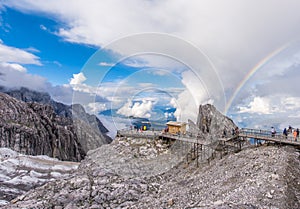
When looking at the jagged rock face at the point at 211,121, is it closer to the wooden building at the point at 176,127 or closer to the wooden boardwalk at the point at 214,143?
the wooden building at the point at 176,127

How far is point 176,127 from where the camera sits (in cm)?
4228

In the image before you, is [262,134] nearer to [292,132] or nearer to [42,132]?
[292,132]

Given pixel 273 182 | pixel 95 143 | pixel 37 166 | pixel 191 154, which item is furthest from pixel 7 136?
pixel 273 182

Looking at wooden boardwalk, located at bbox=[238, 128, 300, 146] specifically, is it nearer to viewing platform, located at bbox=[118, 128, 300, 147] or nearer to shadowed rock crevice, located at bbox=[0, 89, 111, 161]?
viewing platform, located at bbox=[118, 128, 300, 147]

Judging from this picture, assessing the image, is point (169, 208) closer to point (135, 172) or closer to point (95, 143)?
point (135, 172)

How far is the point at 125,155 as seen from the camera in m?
38.3

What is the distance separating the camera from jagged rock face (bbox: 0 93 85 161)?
4503 inches

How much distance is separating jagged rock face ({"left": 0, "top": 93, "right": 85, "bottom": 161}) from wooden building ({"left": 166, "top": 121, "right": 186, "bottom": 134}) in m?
94.5

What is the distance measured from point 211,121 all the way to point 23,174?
4618 cm

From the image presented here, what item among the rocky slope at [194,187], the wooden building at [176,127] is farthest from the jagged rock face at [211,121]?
the rocky slope at [194,187]

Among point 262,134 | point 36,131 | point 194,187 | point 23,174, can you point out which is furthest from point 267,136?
point 36,131

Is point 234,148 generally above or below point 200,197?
above

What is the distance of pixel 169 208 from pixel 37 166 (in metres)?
55.8

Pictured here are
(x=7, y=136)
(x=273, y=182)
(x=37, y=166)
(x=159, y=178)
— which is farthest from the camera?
(x=7, y=136)
